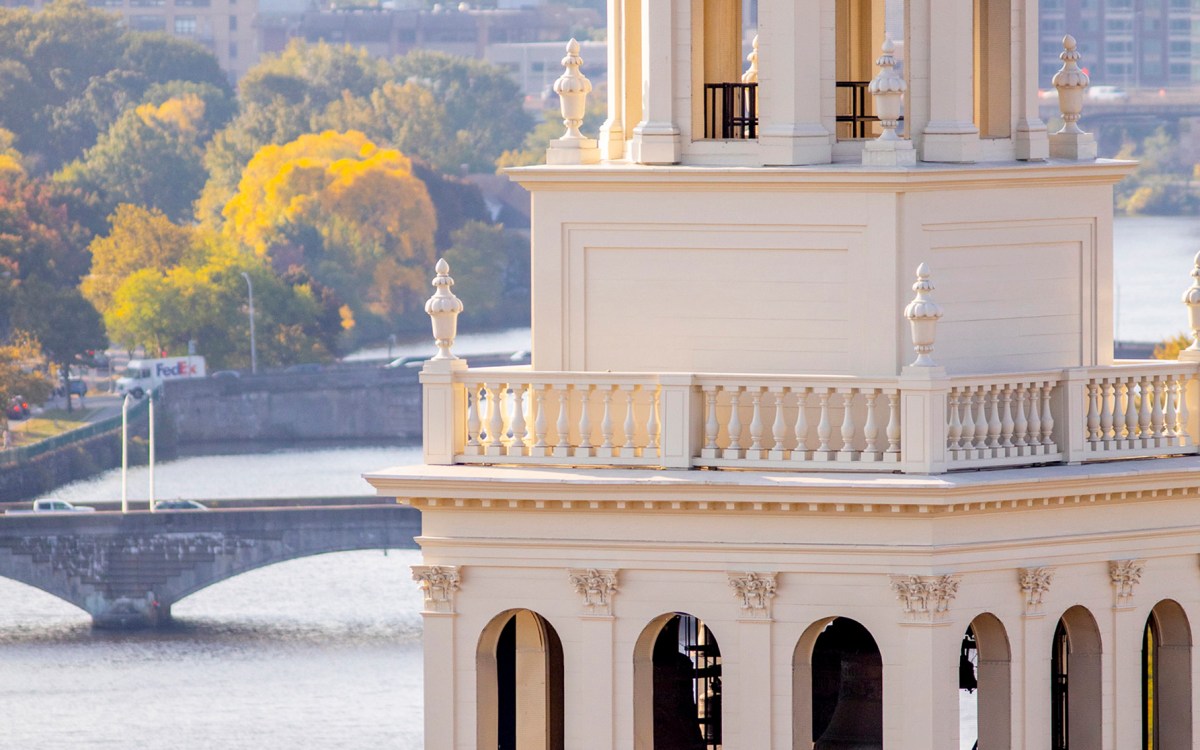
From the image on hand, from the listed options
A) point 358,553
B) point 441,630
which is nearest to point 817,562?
point 441,630

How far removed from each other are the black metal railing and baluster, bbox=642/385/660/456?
1.89 meters

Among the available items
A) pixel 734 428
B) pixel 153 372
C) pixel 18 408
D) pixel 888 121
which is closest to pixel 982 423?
pixel 734 428

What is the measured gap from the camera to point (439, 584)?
20.1 meters

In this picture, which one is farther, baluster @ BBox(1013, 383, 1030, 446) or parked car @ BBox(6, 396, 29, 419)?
parked car @ BBox(6, 396, 29, 419)

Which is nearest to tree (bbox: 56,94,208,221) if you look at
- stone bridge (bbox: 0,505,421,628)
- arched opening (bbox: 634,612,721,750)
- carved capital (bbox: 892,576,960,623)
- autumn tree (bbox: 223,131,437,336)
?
autumn tree (bbox: 223,131,437,336)

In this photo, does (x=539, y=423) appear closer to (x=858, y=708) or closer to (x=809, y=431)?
(x=809, y=431)

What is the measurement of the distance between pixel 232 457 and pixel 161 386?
5.40m

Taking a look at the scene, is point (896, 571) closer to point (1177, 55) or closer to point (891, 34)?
point (891, 34)

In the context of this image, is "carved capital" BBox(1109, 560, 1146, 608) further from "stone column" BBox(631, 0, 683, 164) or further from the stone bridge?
the stone bridge

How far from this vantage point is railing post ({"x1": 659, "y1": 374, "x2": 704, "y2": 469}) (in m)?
19.5

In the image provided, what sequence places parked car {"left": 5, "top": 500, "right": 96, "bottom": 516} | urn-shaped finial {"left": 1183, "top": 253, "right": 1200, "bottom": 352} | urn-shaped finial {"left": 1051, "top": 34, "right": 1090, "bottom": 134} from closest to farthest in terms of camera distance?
urn-shaped finial {"left": 1183, "top": 253, "right": 1200, "bottom": 352}
urn-shaped finial {"left": 1051, "top": 34, "right": 1090, "bottom": 134}
parked car {"left": 5, "top": 500, "right": 96, "bottom": 516}

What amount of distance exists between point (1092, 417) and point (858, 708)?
2394 mm

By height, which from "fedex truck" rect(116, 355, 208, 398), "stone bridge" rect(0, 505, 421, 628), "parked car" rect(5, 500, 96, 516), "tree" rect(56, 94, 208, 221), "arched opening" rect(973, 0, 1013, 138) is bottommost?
"stone bridge" rect(0, 505, 421, 628)

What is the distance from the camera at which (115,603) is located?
112 metres
